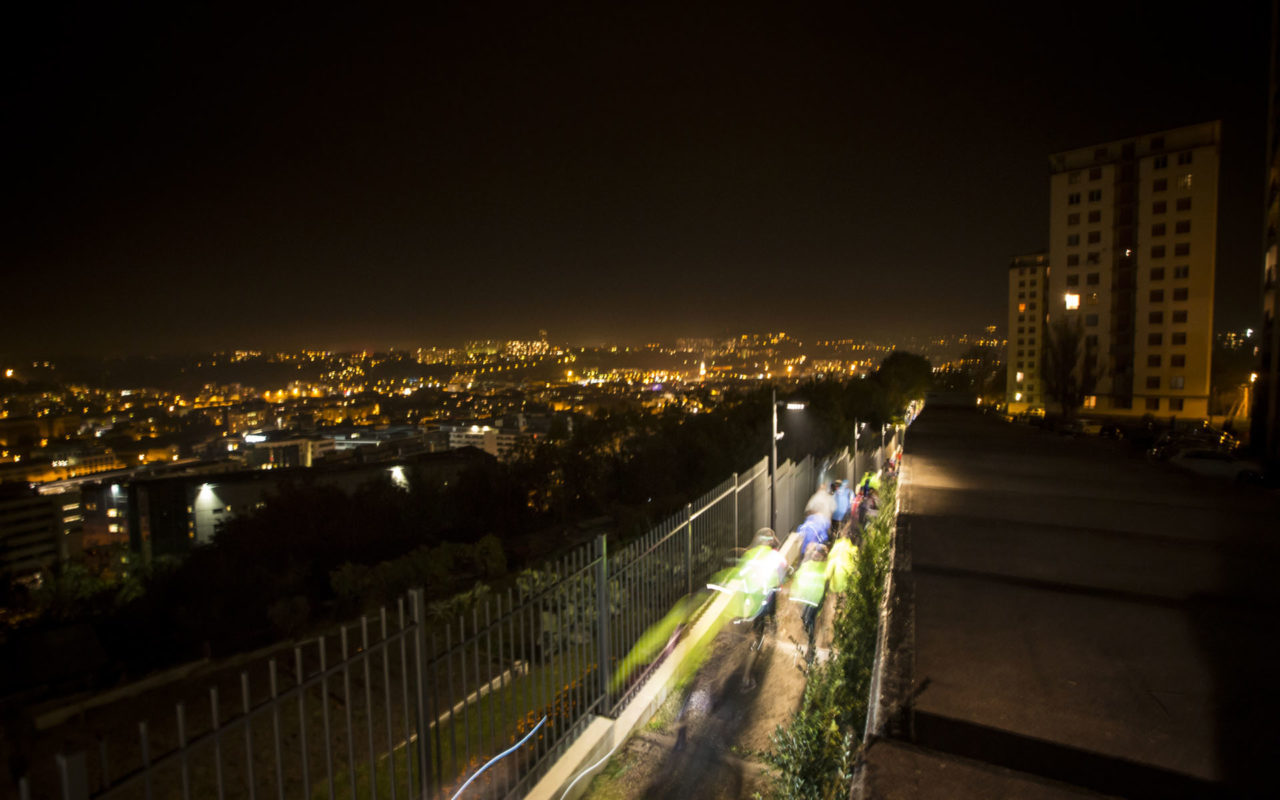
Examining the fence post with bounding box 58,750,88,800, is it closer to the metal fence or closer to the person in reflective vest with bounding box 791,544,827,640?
the metal fence

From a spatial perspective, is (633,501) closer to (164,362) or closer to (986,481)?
(986,481)

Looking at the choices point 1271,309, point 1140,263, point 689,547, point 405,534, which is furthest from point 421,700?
point 1140,263

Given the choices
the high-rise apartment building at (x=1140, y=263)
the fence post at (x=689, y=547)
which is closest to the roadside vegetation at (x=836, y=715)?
the fence post at (x=689, y=547)

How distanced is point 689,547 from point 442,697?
262cm

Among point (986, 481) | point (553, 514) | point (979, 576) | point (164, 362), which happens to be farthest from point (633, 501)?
point (164, 362)

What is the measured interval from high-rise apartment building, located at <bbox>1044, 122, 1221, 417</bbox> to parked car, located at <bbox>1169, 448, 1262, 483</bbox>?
31.5 meters

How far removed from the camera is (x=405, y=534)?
1606 cm

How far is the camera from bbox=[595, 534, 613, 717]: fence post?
405 cm

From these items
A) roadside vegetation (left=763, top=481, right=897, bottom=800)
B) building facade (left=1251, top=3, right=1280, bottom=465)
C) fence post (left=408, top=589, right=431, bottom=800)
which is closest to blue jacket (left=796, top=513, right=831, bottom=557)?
roadside vegetation (left=763, top=481, right=897, bottom=800)

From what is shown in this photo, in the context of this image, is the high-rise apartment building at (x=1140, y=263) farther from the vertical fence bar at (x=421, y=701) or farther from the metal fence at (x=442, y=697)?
the vertical fence bar at (x=421, y=701)

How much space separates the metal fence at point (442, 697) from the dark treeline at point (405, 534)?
3.33 meters

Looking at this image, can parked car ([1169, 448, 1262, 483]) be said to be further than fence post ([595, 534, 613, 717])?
Yes

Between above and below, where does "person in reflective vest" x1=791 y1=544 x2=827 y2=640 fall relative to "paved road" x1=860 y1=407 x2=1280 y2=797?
below

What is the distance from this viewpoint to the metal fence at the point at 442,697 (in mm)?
2213
